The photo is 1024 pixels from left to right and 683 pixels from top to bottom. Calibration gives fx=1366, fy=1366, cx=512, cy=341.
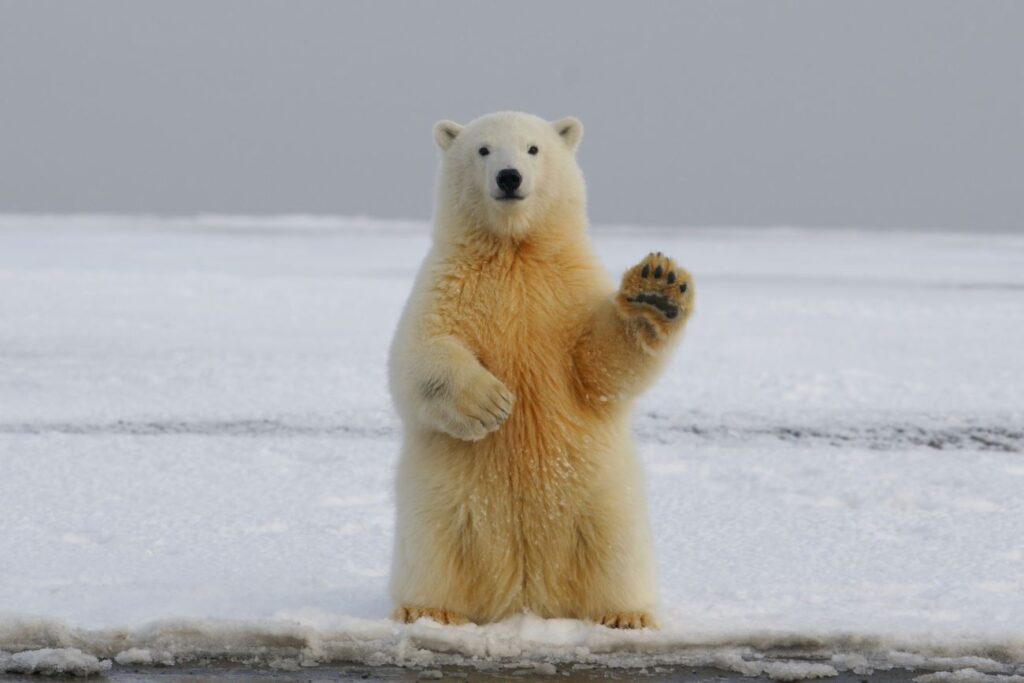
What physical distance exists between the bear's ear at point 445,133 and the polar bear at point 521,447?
188 mm

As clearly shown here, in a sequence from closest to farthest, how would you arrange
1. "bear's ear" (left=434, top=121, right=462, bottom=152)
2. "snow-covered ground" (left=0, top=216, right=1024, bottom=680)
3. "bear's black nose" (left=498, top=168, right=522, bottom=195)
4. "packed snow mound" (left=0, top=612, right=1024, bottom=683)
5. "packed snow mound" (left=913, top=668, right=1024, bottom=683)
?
1. "packed snow mound" (left=913, top=668, right=1024, bottom=683)
2. "packed snow mound" (left=0, top=612, right=1024, bottom=683)
3. "snow-covered ground" (left=0, top=216, right=1024, bottom=680)
4. "bear's black nose" (left=498, top=168, right=522, bottom=195)
5. "bear's ear" (left=434, top=121, right=462, bottom=152)

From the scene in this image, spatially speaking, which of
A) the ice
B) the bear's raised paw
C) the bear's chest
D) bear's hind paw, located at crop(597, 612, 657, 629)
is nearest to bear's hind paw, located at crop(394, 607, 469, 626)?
bear's hind paw, located at crop(597, 612, 657, 629)

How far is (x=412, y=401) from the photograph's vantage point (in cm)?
312

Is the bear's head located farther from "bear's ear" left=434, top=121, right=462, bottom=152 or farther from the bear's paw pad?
the bear's paw pad

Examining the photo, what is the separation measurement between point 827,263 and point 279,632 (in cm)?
1773

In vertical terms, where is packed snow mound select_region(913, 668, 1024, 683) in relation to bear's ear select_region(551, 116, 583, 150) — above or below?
below

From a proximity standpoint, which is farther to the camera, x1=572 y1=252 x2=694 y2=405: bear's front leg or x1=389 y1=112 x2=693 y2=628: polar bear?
x1=389 y1=112 x2=693 y2=628: polar bear

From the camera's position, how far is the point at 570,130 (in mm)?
3482

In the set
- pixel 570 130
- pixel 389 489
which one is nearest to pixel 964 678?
pixel 570 130

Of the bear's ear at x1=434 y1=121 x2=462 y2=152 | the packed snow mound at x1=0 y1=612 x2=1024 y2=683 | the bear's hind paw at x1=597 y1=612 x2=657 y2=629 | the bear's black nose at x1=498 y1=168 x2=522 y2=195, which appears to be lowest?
the packed snow mound at x1=0 y1=612 x2=1024 y2=683

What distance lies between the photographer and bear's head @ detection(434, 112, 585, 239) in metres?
3.20

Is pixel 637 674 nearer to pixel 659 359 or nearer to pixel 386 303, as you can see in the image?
pixel 659 359

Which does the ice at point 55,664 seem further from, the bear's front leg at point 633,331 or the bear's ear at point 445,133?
the bear's ear at point 445,133

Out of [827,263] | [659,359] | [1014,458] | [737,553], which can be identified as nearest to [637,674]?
[659,359]
